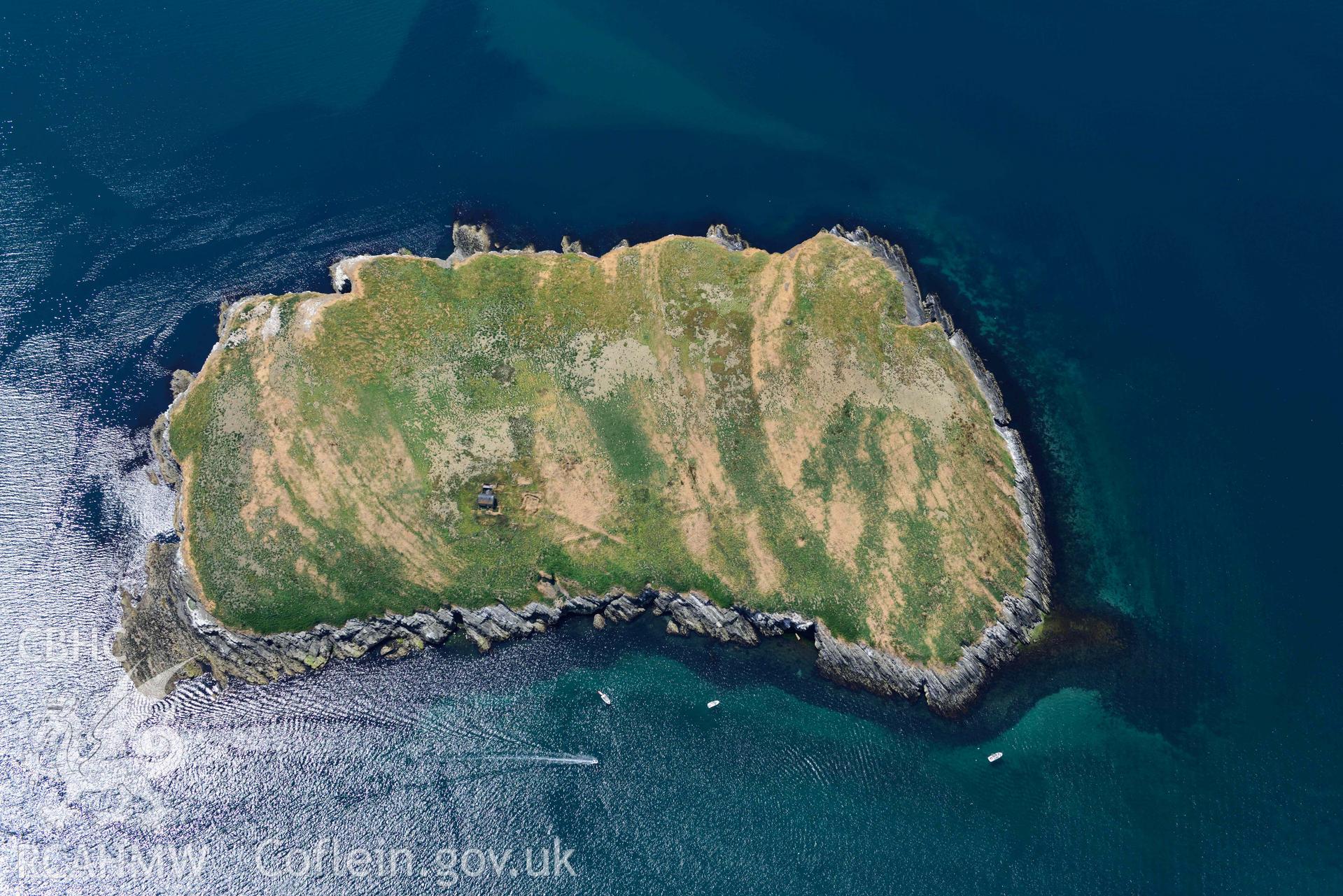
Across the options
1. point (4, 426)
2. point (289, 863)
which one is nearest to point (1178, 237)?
point (289, 863)

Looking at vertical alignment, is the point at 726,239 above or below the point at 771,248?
above

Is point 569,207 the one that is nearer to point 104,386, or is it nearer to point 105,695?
point 104,386

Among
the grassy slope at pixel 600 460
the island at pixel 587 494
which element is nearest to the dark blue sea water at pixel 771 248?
the island at pixel 587 494

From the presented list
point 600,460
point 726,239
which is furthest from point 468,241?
point 600,460

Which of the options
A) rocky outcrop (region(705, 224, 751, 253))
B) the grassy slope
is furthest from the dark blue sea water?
the grassy slope

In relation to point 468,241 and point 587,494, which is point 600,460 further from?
point 468,241

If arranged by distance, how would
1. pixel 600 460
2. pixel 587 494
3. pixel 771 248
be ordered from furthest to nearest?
1. pixel 771 248
2. pixel 600 460
3. pixel 587 494

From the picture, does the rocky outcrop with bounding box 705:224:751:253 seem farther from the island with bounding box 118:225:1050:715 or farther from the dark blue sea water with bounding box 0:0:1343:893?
the island with bounding box 118:225:1050:715
